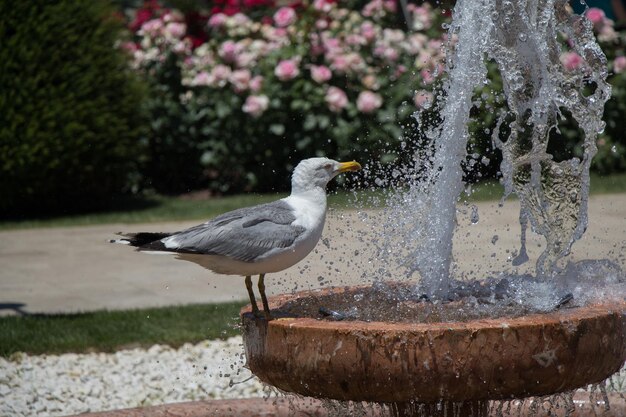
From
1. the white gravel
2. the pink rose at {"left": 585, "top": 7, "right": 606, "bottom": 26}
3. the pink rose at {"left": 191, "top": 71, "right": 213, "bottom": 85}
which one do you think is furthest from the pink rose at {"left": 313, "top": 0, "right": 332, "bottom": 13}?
the white gravel

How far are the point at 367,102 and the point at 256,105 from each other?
1.01 m

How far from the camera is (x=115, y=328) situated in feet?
18.0

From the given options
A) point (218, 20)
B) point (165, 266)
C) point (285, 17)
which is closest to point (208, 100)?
point (218, 20)

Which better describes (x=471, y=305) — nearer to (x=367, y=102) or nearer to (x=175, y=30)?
(x=367, y=102)

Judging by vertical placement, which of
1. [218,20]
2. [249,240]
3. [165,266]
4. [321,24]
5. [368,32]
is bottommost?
[165,266]

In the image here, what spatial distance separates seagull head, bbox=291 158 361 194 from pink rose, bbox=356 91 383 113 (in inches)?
259

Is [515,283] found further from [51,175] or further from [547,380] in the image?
[51,175]

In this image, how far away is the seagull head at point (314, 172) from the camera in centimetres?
300

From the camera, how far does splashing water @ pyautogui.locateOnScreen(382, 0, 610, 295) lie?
3.30 m

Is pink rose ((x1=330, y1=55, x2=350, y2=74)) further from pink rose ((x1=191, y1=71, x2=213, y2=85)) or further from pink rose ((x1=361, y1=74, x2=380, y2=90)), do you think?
pink rose ((x1=191, y1=71, x2=213, y2=85))

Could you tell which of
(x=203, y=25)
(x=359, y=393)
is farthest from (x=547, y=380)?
(x=203, y=25)

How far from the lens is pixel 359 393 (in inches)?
105

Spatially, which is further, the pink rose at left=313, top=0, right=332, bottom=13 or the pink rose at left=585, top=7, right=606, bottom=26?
the pink rose at left=313, top=0, right=332, bottom=13

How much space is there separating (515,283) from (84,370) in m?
2.51
